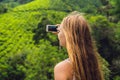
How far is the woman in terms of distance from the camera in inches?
77.6

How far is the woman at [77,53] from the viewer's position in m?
1.97

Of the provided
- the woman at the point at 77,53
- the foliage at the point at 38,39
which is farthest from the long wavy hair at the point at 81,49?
the foliage at the point at 38,39

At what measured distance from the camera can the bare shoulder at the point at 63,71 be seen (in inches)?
77.0

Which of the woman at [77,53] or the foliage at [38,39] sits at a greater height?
the woman at [77,53]

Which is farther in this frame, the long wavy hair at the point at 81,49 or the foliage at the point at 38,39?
the foliage at the point at 38,39

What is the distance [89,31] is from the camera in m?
2.08

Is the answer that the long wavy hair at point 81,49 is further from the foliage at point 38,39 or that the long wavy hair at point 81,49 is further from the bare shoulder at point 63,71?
the foliage at point 38,39

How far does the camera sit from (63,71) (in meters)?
1.96

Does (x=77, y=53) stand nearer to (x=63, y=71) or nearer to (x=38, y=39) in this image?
(x=63, y=71)

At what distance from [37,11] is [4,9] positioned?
2.41 m

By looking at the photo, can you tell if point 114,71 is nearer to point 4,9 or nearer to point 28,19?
point 28,19

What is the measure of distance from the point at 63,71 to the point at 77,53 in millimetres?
105

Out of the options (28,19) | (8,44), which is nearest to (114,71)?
(8,44)

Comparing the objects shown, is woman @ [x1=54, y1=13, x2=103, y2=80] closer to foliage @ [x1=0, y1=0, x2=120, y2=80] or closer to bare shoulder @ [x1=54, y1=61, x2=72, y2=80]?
bare shoulder @ [x1=54, y1=61, x2=72, y2=80]
